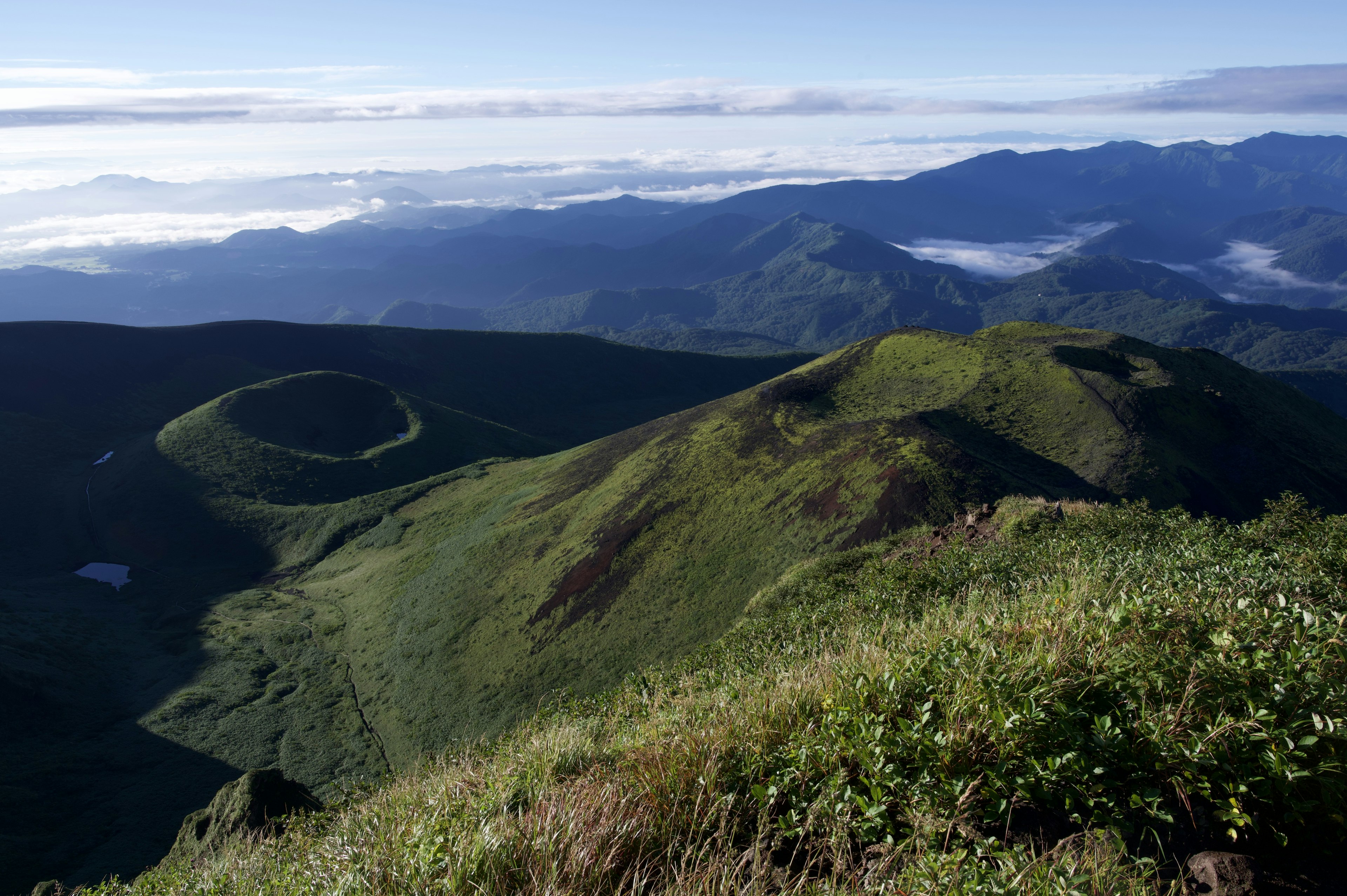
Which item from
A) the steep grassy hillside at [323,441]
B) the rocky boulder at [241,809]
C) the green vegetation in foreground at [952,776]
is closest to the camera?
the green vegetation in foreground at [952,776]

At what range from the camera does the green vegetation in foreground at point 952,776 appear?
17.1 ft

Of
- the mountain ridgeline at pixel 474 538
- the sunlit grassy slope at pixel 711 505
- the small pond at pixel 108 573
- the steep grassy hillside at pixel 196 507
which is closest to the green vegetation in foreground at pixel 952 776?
the mountain ridgeline at pixel 474 538

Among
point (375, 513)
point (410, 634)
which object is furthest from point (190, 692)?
point (375, 513)

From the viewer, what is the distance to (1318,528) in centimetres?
1509

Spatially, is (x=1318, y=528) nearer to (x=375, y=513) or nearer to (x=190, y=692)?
Result: (x=190, y=692)

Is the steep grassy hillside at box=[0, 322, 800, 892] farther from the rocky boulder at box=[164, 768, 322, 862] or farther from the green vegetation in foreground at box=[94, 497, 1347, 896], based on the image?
the green vegetation in foreground at box=[94, 497, 1347, 896]

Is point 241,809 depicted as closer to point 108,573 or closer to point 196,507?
point 108,573

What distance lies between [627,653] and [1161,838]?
33084 millimetres

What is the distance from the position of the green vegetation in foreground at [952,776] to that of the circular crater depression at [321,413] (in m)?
95.2

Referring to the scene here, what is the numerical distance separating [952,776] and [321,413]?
116 m

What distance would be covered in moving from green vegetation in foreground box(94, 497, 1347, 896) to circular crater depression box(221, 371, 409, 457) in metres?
95.2

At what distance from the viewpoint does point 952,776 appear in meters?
5.99

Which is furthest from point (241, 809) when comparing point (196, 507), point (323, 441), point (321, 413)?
point (321, 413)

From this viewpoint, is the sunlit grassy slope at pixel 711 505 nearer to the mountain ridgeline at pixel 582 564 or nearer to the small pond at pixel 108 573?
the mountain ridgeline at pixel 582 564
